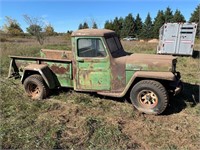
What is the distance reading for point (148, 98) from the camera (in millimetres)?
5059

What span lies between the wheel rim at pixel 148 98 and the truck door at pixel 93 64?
837mm

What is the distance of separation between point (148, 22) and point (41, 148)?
6240 centimetres

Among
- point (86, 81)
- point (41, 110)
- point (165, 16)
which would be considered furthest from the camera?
point (165, 16)

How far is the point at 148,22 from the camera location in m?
62.5

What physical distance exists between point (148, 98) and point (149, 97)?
32 mm

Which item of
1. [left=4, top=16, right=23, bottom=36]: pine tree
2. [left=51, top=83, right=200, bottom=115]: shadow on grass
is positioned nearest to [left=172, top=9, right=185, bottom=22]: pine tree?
[left=4, top=16, right=23, bottom=36]: pine tree

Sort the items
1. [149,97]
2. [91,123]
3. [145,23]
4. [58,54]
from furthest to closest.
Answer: [145,23] < [58,54] < [149,97] < [91,123]

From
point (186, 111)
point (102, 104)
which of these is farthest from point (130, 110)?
point (186, 111)

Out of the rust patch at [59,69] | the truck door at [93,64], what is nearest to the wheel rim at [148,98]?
the truck door at [93,64]

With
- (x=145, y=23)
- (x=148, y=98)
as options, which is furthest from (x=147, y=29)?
(x=148, y=98)

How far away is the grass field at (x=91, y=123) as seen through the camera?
12.6 feet

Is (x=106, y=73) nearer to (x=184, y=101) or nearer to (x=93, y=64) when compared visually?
(x=93, y=64)

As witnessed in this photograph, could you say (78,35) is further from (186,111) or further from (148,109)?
(186,111)

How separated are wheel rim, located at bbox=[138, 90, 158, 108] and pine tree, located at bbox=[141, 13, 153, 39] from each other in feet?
184
